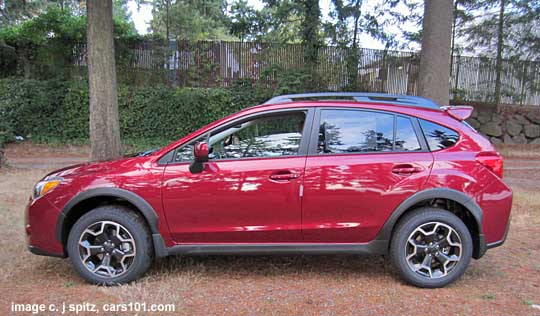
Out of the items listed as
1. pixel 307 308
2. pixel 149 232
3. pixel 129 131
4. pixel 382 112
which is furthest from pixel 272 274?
pixel 129 131

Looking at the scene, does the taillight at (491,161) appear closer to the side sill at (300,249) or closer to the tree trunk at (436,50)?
the side sill at (300,249)

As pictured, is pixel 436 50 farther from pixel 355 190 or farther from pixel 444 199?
pixel 355 190

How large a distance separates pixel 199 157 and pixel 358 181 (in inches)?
57.1

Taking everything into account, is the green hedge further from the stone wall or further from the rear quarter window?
the rear quarter window

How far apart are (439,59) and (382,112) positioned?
463 cm

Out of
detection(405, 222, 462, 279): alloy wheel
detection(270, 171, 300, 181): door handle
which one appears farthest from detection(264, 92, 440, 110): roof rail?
detection(405, 222, 462, 279): alloy wheel

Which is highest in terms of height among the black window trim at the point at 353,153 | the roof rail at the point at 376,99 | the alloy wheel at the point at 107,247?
the roof rail at the point at 376,99

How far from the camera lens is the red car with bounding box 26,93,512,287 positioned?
357cm

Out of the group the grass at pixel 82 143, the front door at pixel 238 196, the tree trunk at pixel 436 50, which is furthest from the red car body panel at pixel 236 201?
the grass at pixel 82 143

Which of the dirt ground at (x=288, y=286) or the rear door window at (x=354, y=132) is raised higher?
the rear door window at (x=354, y=132)

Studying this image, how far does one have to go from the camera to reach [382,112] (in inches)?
149

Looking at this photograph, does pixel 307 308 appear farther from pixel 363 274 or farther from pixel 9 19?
pixel 9 19

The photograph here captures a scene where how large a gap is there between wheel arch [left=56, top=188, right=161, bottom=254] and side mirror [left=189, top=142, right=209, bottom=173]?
0.55 m

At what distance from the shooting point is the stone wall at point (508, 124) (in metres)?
15.4
